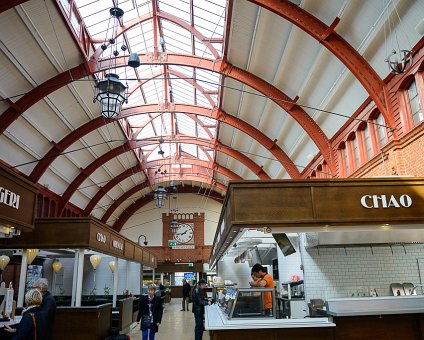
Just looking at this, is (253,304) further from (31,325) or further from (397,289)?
(397,289)

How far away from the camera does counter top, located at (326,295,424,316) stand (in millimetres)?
5266

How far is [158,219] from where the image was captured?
101 ft

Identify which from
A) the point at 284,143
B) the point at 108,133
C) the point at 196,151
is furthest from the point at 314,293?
the point at 196,151

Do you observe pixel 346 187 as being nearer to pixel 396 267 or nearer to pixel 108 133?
pixel 396 267

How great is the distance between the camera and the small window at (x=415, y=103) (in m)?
8.18

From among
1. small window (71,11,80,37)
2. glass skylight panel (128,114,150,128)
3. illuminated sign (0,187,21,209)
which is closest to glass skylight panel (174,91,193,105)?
glass skylight panel (128,114,150,128)

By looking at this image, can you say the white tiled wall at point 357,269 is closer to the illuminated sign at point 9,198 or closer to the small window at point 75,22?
the illuminated sign at point 9,198

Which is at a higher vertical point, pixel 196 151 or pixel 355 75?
pixel 196 151

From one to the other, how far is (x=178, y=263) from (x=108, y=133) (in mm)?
13791

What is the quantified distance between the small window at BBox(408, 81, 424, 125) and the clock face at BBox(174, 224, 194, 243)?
912 inches

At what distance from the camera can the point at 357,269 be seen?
7.80 meters

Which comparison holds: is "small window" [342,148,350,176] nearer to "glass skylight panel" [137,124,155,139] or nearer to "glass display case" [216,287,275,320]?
"glass display case" [216,287,275,320]

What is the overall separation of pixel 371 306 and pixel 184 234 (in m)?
25.4

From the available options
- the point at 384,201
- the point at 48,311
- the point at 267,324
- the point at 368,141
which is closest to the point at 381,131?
the point at 368,141
